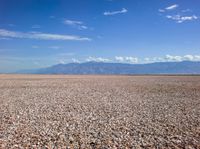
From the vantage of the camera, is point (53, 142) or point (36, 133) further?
point (36, 133)

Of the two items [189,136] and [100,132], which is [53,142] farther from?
[189,136]

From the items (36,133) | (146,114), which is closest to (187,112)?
(146,114)

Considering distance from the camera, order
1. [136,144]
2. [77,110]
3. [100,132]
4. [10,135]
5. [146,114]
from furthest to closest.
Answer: [77,110] < [146,114] < [100,132] < [10,135] < [136,144]

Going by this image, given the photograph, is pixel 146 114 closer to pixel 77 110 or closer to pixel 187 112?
pixel 187 112

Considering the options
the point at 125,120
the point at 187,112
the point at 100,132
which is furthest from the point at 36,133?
the point at 187,112

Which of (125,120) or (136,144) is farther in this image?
(125,120)

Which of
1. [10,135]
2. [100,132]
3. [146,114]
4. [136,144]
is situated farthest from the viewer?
[146,114]

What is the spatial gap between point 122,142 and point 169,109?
310 inches

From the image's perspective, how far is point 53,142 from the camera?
27.3 ft

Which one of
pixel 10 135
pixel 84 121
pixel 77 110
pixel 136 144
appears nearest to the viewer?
pixel 136 144

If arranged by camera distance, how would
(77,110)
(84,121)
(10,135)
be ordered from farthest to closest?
(77,110) → (84,121) → (10,135)

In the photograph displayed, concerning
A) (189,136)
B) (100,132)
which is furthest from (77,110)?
(189,136)

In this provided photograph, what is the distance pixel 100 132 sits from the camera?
31.9 ft

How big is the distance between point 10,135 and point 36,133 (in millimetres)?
914
